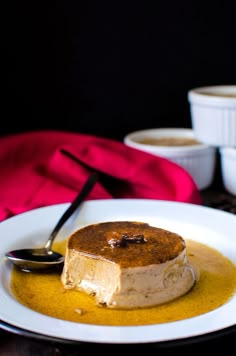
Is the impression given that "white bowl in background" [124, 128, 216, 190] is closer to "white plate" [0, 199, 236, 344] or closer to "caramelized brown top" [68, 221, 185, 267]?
"white plate" [0, 199, 236, 344]

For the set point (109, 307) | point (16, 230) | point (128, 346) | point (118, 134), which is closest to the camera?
point (128, 346)

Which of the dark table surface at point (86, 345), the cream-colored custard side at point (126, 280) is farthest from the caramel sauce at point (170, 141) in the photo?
the dark table surface at point (86, 345)

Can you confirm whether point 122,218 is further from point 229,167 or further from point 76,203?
point 229,167

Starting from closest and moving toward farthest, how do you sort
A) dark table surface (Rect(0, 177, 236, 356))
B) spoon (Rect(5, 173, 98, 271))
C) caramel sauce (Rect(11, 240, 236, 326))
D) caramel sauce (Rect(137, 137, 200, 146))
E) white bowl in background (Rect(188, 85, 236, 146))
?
dark table surface (Rect(0, 177, 236, 356)) → caramel sauce (Rect(11, 240, 236, 326)) → spoon (Rect(5, 173, 98, 271)) → white bowl in background (Rect(188, 85, 236, 146)) → caramel sauce (Rect(137, 137, 200, 146))

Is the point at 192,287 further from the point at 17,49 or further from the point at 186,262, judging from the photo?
the point at 17,49

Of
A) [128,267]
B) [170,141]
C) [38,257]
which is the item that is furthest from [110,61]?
[128,267]

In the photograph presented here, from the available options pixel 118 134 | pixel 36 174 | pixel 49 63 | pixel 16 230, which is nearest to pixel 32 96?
pixel 49 63

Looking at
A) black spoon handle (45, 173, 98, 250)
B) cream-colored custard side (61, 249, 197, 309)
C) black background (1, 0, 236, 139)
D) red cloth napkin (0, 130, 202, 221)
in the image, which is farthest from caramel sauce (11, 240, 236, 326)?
black background (1, 0, 236, 139)
